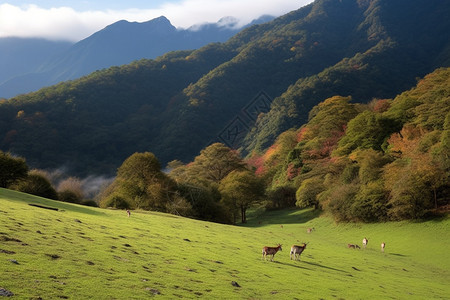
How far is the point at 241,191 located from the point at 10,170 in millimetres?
37610

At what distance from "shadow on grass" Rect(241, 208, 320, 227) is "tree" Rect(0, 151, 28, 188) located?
118 feet

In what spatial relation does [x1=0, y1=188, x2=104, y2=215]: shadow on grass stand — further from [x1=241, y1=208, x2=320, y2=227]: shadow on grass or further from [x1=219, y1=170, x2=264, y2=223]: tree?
[x1=219, y1=170, x2=264, y2=223]: tree

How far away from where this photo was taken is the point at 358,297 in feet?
52.2

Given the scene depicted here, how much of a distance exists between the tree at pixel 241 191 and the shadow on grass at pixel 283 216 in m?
3.99

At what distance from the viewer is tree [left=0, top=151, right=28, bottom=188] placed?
43031mm

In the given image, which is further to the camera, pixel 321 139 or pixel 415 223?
pixel 321 139

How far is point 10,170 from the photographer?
43438 mm

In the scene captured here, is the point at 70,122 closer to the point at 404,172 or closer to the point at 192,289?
the point at 404,172

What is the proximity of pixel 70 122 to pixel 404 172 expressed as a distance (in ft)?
412

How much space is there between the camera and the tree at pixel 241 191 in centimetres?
6838

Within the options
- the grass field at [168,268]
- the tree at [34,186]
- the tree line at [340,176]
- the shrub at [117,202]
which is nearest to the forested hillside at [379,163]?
the tree line at [340,176]

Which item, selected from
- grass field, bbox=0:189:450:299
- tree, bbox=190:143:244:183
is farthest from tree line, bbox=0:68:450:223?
grass field, bbox=0:189:450:299

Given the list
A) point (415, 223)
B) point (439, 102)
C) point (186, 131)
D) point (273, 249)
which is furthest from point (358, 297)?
point (186, 131)

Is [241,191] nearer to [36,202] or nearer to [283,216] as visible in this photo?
[283,216]
